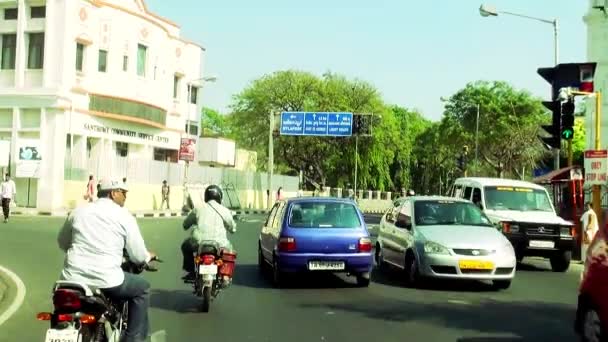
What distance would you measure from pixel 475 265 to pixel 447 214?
1.87 meters

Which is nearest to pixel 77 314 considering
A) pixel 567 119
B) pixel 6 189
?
pixel 567 119

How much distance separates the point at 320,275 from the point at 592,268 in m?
7.87

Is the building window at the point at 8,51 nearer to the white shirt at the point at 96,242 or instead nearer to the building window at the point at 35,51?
the building window at the point at 35,51

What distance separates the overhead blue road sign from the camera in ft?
166

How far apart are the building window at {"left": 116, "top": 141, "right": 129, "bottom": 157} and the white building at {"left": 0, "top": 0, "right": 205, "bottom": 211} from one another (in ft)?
0.19

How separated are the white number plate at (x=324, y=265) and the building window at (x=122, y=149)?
31.8 meters

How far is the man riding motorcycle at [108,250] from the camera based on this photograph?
19.0 feet

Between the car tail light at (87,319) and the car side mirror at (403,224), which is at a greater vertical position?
the car side mirror at (403,224)

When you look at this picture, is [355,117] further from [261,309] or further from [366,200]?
[261,309]

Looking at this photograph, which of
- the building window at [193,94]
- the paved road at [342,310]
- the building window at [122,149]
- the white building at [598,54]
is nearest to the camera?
the paved road at [342,310]

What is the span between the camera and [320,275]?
47.5 feet

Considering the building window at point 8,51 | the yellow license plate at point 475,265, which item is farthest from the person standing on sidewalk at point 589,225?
the building window at point 8,51

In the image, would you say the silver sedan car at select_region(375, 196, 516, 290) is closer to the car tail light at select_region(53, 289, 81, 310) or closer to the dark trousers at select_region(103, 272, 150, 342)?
the dark trousers at select_region(103, 272, 150, 342)

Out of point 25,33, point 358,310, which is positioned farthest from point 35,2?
point 358,310
